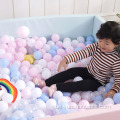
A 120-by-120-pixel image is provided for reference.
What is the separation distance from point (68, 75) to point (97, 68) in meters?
0.18

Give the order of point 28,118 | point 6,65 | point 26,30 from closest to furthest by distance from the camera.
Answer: point 28,118 → point 6,65 → point 26,30

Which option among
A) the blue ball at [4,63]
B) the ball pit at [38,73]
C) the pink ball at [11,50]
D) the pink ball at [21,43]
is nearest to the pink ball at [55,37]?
the ball pit at [38,73]

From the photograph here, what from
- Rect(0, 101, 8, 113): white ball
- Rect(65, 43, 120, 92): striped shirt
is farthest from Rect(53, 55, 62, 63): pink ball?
Rect(0, 101, 8, 113): white ball

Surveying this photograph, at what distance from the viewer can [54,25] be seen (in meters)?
1.69

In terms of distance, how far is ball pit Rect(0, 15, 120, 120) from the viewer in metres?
1.08

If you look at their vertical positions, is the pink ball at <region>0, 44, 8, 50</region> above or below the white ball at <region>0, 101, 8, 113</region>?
above

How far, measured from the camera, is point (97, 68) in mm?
1294

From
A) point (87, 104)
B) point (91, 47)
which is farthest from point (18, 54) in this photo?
point (87, 104)

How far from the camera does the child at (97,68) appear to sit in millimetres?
1157

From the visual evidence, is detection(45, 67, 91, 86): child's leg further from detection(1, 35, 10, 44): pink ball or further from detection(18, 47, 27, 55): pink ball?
detection(1, 35, 10, 44): pink ball

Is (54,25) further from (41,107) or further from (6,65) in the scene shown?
(41,107)

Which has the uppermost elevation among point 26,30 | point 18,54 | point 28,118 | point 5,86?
point 26,30

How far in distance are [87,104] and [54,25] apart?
0.74m

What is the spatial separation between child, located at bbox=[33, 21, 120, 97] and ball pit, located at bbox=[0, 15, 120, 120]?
1.6 inches
